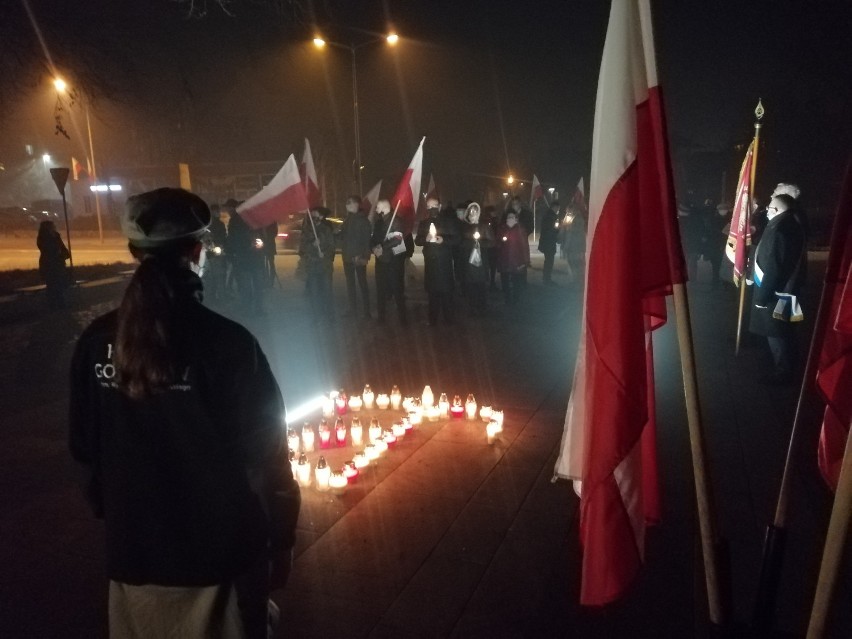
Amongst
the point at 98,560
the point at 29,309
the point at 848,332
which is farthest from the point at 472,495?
the point at 29,309

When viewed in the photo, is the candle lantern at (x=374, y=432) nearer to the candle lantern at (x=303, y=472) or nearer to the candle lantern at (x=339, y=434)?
the candle lantern at (x=339, y=434)

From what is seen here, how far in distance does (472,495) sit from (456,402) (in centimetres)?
167

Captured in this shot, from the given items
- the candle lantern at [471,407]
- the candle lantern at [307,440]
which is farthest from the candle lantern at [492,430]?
the candle lantern at [307,440]

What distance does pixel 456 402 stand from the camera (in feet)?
21.2

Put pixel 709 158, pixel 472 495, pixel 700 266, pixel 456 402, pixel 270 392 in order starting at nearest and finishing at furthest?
pixel 270 392, pixel 472 495, pixel 456 402, pixel 700 266, pixel 709 158

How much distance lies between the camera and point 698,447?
2275 millimetres

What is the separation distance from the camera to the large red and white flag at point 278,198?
8.63m

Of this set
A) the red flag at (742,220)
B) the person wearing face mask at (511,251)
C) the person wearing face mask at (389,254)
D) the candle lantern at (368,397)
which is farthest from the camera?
the person wearing face mask at (511,251)

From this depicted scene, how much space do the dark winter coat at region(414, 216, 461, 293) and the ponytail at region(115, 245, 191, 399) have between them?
29.3 ft

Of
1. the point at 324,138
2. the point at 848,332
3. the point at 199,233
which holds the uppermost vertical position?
the point at 324,138

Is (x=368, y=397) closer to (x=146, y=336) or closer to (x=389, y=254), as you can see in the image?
(x=389, y=254)

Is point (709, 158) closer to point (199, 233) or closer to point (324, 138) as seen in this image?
point (324, 138)

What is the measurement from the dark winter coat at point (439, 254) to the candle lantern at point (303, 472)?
6187 mm

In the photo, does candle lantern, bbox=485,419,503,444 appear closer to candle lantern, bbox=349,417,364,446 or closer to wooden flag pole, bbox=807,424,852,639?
candle lantern, bbox=349,417,364,446
